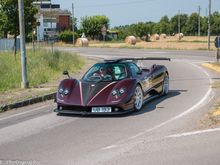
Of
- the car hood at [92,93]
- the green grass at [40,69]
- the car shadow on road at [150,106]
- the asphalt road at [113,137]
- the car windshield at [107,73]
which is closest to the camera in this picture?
the asphalt road at [113,137]

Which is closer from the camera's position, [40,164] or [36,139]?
[40,164]

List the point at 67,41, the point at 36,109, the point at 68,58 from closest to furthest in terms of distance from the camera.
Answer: the point at 36,109 < the point at 68,58 < the point at 67,41

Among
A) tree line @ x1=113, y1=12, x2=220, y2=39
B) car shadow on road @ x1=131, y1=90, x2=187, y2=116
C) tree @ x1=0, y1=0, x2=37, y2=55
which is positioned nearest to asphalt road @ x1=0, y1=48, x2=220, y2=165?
car shadow on road @ x1=131, y1=90, x2=187, y2=116

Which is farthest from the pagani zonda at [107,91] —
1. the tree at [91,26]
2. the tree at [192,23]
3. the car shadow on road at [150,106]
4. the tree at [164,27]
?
the tree at [164,27]

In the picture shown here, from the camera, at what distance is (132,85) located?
36.9ft

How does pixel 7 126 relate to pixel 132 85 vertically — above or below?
below

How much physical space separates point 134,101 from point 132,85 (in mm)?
375

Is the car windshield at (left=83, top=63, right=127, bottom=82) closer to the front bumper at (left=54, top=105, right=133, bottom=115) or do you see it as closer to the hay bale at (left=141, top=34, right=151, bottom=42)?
the front bumper at (left=54, top=105, right=133, bottom=115)

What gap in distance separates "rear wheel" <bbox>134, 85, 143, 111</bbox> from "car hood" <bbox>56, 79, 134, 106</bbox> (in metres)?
0.28

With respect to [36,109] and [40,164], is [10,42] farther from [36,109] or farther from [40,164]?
[40,164]

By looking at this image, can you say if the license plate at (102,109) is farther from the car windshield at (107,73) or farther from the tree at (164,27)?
the tree at (164,27)

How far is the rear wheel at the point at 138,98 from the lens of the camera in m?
11.3

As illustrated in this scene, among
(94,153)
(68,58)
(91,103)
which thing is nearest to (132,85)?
(91,103)

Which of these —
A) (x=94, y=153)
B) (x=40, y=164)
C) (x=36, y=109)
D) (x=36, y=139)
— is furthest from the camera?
(x=36, y=109)
